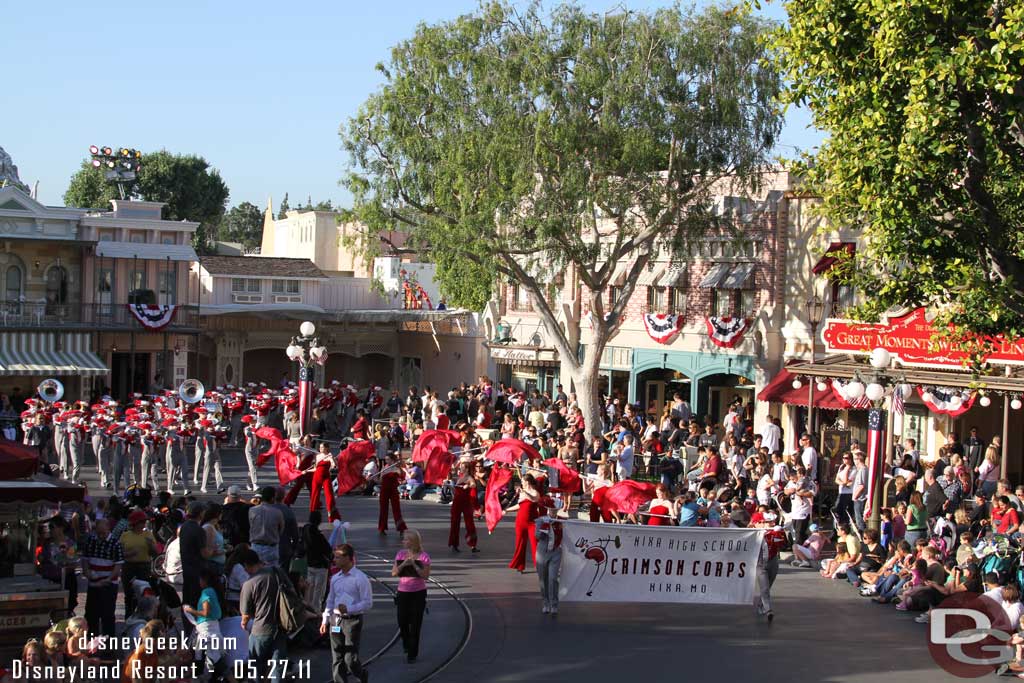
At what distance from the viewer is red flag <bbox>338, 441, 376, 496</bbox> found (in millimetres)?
21547

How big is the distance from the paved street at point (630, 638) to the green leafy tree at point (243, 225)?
93.9 m

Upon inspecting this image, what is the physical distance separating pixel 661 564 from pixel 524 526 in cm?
240

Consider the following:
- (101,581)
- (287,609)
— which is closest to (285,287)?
(101,581)

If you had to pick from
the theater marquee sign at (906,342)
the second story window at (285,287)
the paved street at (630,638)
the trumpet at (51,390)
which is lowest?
the paved street at (630,638)

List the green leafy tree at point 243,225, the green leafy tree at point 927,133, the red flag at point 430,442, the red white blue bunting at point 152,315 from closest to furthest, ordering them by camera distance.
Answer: the green leafy tree at point 927,133 → the red flag at point 430,442 → the red white blue bunting at point 152,315 → the green leafy tree at point 243,225

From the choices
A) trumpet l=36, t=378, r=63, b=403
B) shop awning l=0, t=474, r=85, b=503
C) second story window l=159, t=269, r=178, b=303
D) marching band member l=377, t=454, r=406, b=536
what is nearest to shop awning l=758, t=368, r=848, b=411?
marching band member l=377, t=454, r=406, b=536

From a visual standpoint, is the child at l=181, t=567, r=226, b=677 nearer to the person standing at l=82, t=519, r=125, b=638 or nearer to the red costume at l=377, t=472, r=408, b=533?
the person standing at l=82, t=519, r=125, b=638

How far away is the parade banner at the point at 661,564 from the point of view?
652 inches

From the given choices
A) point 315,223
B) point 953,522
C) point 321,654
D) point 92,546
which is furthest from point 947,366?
point 315,223

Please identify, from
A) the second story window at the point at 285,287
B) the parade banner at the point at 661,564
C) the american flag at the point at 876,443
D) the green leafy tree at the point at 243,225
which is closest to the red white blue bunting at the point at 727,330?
the american flag at the point at 876,443

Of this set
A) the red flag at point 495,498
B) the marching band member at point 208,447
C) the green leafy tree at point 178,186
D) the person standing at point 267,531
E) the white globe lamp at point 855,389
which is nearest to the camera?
the person standing at point 267,531

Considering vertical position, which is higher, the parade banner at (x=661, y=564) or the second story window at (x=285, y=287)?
the second story window at (x=285, y=287)

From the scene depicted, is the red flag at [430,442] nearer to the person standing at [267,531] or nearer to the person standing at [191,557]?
the person standing at [267,531]

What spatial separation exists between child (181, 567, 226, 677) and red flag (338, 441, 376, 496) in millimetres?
8951
